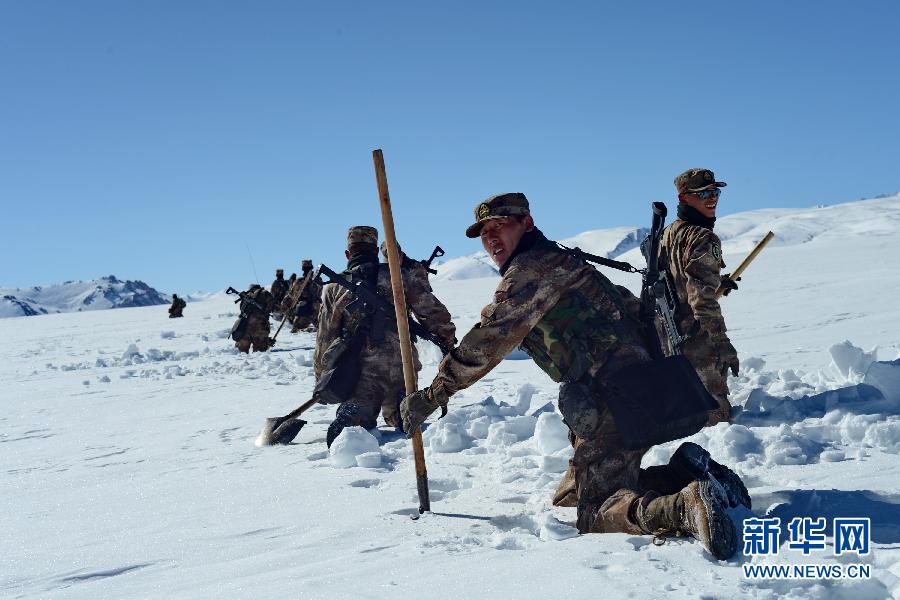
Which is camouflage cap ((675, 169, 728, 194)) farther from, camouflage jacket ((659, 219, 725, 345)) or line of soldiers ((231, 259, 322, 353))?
line of soldiers ((231, 259, 322, 353))

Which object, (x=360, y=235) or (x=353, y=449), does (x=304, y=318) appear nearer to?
(x=360, y=235)

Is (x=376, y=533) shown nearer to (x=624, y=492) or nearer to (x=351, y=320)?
(x=624, y=492)

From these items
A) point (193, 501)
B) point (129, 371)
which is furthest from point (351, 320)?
point (129, 371)

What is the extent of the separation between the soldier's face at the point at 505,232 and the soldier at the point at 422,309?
2.77m

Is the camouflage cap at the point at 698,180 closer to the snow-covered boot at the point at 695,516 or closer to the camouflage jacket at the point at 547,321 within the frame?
the camouflage jacket at the point at 547,321

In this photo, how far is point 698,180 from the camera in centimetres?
518

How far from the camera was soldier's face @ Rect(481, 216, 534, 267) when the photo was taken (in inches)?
137

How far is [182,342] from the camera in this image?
19.5 meters

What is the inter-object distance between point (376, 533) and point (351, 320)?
3189 millimetres

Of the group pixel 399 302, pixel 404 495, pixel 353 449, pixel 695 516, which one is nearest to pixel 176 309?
pixel 353 449

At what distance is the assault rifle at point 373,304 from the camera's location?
6.21 m

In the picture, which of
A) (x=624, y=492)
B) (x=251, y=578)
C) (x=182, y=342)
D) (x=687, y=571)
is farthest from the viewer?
(x=182, y=342)

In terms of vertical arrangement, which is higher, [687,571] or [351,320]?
[351,320]

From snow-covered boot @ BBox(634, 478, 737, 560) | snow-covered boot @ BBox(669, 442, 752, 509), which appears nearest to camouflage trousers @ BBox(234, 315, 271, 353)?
snow-covered boot @ BBox(669, 442, 752, 509)
